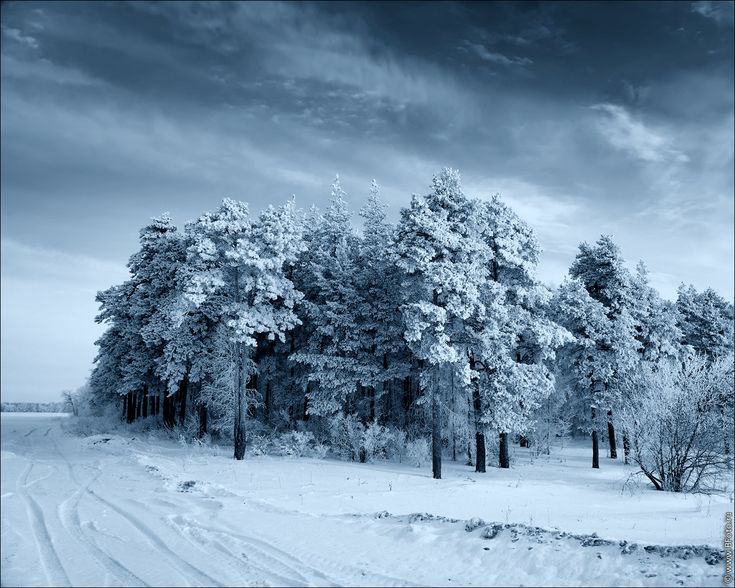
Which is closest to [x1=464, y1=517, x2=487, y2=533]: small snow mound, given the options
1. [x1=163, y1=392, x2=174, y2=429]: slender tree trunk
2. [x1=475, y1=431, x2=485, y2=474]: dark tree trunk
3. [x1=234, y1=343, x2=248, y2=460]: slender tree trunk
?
[x1=475, y1=431, x2=485, y2=474]: dark tree trunk

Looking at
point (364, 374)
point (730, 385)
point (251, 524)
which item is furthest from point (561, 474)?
point (251, 524)

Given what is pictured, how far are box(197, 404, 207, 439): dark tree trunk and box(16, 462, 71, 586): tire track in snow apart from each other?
20661 mm

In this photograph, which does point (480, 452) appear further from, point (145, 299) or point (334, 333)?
point (145, 299)

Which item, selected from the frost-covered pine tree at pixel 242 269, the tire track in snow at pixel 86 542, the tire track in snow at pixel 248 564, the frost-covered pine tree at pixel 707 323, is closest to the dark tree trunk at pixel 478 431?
the frost-covered pine tree at pixel 242 269

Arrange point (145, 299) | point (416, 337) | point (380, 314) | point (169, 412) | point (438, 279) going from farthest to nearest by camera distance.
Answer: point (169, 412) < point (145, 299) < point (380, 314) < point (438, 279) < point (416, 337)

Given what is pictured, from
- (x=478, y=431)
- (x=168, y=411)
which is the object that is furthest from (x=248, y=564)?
(x=168, y=411)

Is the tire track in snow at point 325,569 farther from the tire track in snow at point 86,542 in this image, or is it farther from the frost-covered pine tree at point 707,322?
the frost-covered pine tree at point 707,322

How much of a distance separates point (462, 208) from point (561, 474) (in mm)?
14911

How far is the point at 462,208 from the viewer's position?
2495 centimetres

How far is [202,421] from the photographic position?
102ft

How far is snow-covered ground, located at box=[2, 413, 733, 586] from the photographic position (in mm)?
7531

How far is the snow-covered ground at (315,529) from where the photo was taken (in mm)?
7531

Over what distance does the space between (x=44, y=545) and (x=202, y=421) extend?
79.0 feet

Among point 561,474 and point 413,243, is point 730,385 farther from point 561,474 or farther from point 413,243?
point 413,243
